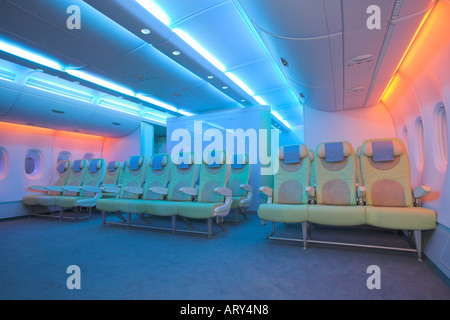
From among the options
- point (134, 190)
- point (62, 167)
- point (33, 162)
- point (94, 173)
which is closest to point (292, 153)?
point (134, 190)

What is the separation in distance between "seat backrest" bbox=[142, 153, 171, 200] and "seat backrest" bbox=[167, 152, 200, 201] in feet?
0.54

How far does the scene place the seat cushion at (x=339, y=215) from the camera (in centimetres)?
287

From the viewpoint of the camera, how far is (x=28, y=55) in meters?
4.37

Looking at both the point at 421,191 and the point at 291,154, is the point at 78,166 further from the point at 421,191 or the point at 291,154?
the point at 421,191

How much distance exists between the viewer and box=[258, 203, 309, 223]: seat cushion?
312 cm

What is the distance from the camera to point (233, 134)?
7273 millimetres

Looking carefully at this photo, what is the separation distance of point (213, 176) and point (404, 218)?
9.50 ft

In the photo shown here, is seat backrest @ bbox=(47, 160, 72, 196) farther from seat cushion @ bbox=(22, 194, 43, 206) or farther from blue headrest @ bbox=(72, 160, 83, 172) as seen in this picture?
seat cushion @ bbox=(22, 194, 43, 206)

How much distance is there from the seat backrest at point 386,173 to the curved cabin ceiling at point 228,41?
132 cm

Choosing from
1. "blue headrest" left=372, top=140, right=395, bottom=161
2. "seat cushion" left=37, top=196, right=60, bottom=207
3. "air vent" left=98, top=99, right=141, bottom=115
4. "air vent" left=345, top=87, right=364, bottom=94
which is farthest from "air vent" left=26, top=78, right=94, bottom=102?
"blue headrest" left=372, top=140, right=395, bottom=161

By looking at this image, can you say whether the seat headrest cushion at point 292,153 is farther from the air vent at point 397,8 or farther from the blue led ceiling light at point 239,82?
the blue led ceiling light at point 239,82

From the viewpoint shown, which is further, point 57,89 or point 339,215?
point 57,89
